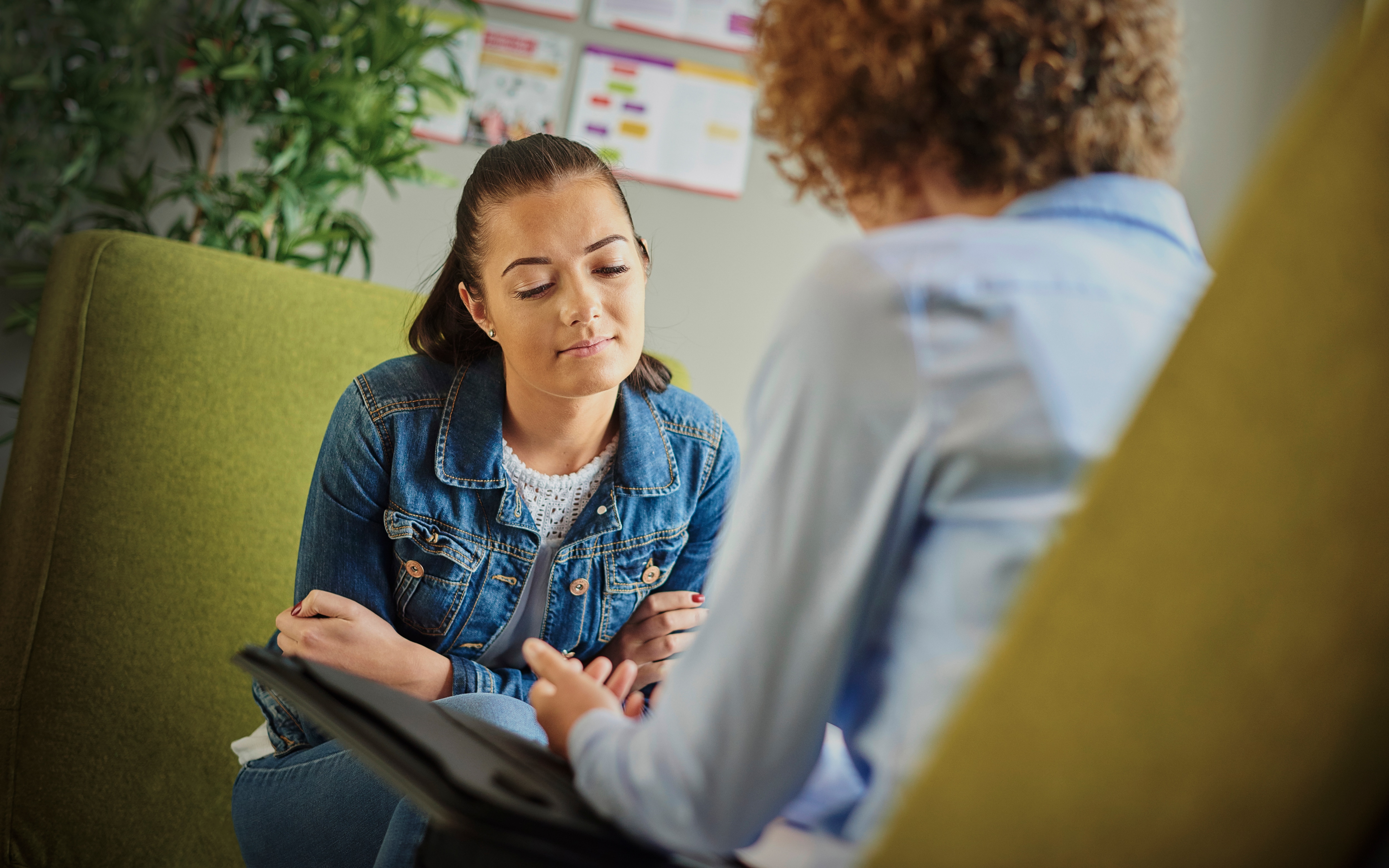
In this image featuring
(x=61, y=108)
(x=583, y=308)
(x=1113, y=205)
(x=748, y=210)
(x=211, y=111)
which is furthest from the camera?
(x=748, y=210)

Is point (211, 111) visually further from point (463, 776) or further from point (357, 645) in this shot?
point (463, 776)

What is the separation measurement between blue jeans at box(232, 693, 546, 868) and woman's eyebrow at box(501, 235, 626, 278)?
484mm

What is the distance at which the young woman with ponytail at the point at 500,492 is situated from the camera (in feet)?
3.41

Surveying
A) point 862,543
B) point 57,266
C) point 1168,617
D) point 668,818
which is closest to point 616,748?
point 668,818

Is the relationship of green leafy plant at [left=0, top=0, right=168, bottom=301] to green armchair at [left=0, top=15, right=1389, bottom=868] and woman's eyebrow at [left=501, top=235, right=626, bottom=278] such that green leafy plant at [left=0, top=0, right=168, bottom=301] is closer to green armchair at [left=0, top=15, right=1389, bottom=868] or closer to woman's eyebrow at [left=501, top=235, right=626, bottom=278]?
woman's eyebrow at [left=501, top=235, right=626, bottom=278]

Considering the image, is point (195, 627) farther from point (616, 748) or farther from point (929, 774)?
Result: point (929, 774)

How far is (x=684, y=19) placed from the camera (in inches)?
90.5

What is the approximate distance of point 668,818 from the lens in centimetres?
46

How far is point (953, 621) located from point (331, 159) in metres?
2.01

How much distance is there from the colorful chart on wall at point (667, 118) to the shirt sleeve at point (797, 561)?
192 cm

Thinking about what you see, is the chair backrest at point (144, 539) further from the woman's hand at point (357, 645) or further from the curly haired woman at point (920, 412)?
the curly haired woman at point (920, 412)

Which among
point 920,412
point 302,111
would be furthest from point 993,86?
point 302,111

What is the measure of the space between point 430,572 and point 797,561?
76 centimetres

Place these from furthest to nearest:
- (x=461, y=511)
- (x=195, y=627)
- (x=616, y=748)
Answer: (x=195, y=627) → (x=461, y=511) → (x=616, y=748)
